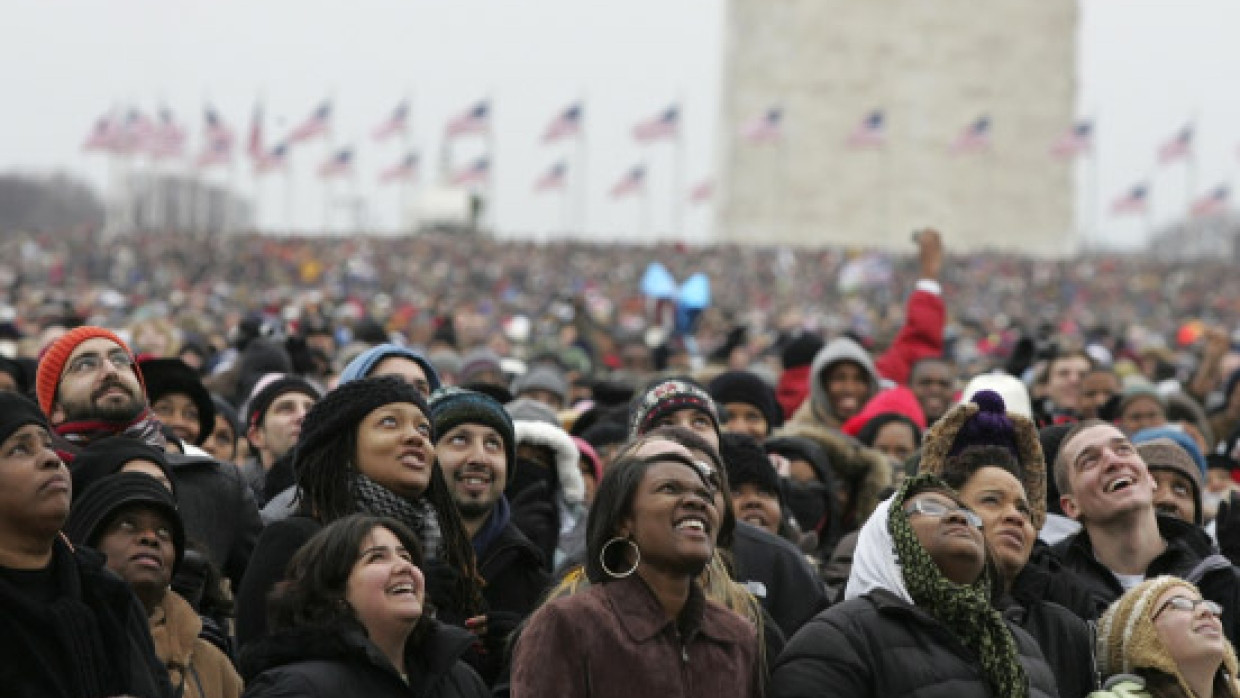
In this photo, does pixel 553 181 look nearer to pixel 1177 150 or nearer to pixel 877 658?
pixel 1177 150

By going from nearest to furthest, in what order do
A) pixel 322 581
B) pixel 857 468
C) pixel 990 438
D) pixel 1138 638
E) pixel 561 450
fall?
pixel 322 581 < pixel 1138 638 < pixel 990 438 < pixel 561 450 < pixel 857 468

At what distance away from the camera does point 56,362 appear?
776 centimetres

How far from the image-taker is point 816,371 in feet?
38.7

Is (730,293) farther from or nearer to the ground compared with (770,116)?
nearer to the ground

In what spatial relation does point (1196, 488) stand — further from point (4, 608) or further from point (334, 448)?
point (4, 608)

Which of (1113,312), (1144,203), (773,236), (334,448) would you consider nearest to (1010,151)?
(773,236)

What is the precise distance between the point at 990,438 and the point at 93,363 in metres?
2.81

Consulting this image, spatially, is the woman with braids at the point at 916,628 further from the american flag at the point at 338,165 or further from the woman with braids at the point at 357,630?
the american flag at the point at 338,165

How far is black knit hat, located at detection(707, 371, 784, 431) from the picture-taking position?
10609mm

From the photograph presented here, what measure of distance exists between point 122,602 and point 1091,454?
3.40m

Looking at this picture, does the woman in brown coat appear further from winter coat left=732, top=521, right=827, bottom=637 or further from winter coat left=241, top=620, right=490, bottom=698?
winter coat left=732, top=521, right=827, bottom=637

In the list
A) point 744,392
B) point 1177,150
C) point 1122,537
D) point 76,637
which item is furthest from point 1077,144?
point 76,637

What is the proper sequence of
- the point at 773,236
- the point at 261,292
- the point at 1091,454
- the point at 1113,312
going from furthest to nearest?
the point at 773,236 < the point at 1113,312 < the point at 261,292 < the point at 1091,454

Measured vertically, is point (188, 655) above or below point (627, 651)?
below
